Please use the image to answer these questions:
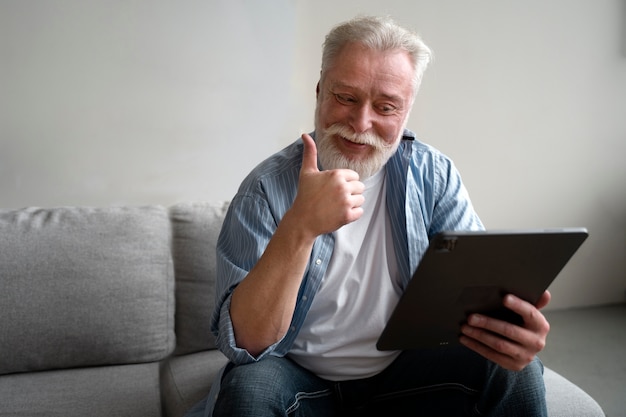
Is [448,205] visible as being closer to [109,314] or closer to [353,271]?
[353,271]

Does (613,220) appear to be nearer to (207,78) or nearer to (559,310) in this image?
(559,310)

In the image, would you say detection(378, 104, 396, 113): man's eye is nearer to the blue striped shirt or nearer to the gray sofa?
the blue striped shirt

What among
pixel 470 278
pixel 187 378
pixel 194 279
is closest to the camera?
pixel 470 278

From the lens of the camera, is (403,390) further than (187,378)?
No

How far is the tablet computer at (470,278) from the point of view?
1.00 meters

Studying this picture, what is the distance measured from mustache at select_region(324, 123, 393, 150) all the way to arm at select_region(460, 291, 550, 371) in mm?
417

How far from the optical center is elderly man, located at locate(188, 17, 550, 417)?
1.13 m

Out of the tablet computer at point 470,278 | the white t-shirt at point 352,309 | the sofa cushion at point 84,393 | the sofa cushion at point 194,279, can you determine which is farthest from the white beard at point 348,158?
the sofa cushion at point 84,393

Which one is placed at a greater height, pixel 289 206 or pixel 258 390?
pixel 289 206

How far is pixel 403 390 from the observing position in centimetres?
131

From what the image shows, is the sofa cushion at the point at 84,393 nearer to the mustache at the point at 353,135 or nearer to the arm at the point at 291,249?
the arm at the point at 291,249

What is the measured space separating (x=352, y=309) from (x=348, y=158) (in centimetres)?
32

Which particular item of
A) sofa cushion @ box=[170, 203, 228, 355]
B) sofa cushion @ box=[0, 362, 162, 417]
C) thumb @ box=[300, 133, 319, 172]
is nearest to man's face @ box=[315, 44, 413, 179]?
thumb @ box=[300, 133, 319, 172]

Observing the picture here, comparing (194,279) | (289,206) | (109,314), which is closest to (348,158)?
(289,206)
